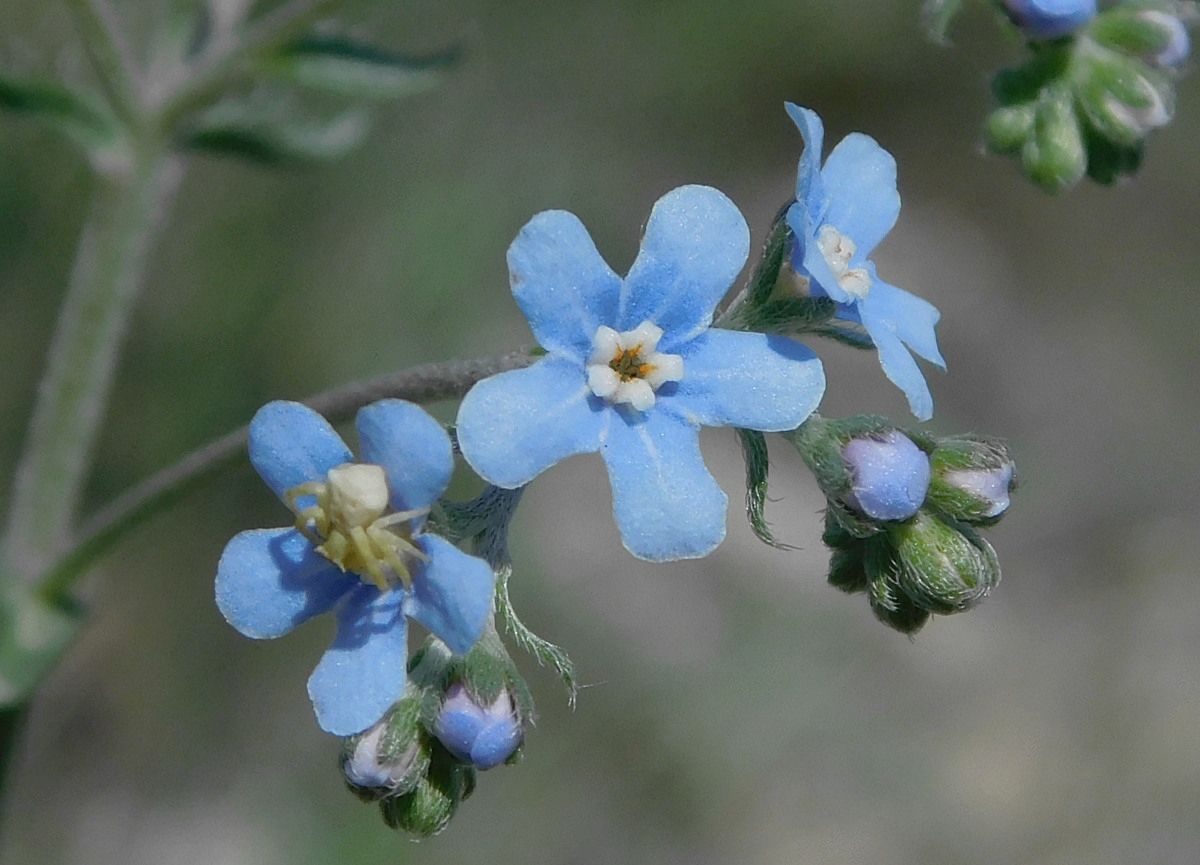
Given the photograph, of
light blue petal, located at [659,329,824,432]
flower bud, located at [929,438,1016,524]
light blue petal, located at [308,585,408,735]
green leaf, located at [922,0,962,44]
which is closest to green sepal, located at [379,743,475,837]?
light blue petal, located at [308,585,408,735]

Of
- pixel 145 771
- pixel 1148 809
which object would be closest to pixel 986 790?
pixel 1148 809

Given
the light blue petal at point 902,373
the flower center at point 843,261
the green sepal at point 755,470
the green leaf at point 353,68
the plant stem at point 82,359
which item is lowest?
the plant stem at point 82,359

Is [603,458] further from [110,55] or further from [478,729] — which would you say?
[110,55]

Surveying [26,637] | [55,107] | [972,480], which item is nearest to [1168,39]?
[972,480]

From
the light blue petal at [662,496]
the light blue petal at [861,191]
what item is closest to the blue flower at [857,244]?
the light blue petal at [861,191]

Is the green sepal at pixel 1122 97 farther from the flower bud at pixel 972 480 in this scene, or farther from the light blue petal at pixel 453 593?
the light blue petal at pixel 453 593
